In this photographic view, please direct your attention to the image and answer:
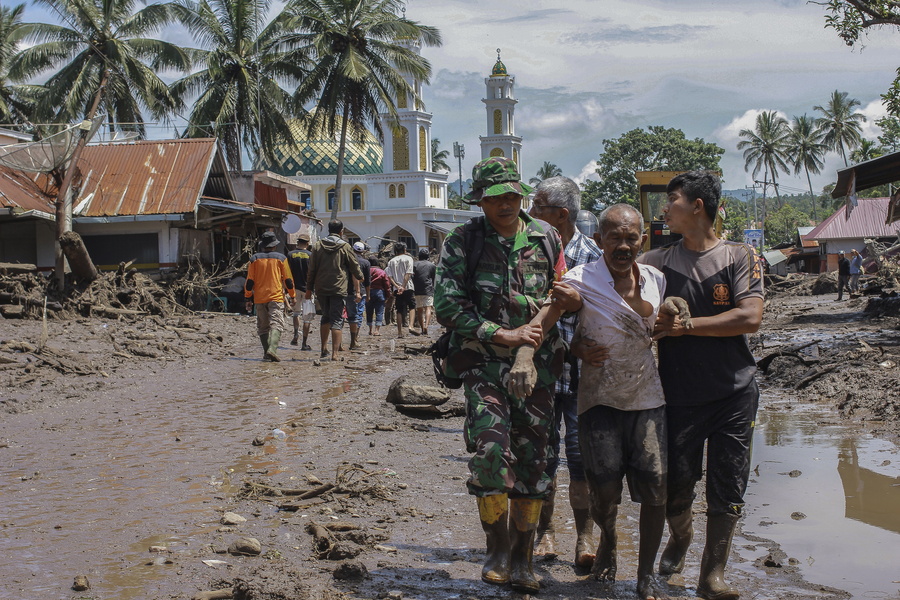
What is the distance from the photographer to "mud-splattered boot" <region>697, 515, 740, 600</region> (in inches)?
145

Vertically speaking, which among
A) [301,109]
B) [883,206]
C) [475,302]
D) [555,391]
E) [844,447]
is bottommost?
[844,447]

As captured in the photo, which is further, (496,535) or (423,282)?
(423,282)

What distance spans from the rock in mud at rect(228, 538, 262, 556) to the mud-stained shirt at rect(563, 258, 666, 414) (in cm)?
166

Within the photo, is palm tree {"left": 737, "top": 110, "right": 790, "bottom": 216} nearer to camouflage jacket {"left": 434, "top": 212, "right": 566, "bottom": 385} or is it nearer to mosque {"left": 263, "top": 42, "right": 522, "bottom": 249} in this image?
mosque {"left": 263, "top": 42, "right": 522, "bottom": 249}

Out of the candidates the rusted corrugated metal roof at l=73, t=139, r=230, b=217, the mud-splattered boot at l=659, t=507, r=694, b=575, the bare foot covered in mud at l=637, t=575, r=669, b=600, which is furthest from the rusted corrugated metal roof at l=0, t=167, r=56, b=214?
the bare foot covered in mud at l=637, t=575, r=669, b=600

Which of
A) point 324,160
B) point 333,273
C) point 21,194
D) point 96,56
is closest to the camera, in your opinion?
point 333,273

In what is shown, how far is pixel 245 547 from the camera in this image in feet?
13.6

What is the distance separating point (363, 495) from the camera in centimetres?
529

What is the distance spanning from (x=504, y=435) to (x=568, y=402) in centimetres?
79

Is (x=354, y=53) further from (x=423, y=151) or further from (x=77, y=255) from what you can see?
(x=423, y=151)

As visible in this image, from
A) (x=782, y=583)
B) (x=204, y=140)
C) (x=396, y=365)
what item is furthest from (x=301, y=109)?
(x=782, y=583)

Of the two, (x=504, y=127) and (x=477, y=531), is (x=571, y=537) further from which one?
(x=504, y=127)

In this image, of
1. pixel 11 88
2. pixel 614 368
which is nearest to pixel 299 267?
pixel 614 368

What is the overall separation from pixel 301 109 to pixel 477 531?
3267 cm
